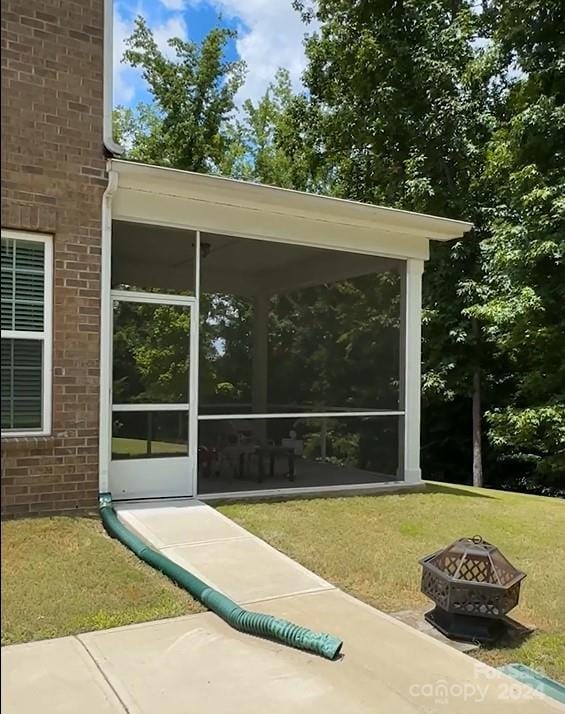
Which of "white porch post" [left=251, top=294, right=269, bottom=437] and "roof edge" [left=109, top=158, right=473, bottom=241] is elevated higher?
"roof edge" [left=109, top=158, right=473, bottom=241]

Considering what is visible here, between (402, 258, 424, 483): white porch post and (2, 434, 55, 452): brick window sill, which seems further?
(402, 258, 424, 483): white porch post

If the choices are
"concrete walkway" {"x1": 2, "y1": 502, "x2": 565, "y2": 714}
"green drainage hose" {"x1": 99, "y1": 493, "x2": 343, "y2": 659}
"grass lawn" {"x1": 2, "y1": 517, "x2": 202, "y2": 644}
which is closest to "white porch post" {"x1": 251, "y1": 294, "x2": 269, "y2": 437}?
"grass lawn" {"x1": 2, "y1": 517, "x2": 202, "y2": 644}

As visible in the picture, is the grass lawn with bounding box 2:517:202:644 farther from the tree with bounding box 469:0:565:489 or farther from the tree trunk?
the tree trunk

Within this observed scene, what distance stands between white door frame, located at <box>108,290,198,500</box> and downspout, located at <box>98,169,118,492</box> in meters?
0.08

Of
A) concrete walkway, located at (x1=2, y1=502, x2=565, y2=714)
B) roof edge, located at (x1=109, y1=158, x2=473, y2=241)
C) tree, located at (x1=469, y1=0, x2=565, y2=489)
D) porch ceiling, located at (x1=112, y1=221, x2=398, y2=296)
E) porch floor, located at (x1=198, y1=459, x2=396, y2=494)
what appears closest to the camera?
concrete walkway, located at (x1=2, y1=502, x2=565, y2=714)

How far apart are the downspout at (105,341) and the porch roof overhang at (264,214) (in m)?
0.16

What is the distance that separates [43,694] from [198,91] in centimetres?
2049

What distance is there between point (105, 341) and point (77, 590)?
9.02 feet

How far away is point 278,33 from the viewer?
63.4 feet

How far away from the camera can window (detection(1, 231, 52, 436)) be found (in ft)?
19.6

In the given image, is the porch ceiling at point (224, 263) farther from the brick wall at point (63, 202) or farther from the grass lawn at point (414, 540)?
the grass lawn at point (414, 540)

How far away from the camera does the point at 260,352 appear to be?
8469 mm

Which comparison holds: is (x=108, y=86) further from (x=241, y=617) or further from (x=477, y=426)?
(x=477, y=426)

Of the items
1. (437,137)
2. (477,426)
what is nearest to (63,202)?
(437,137)
